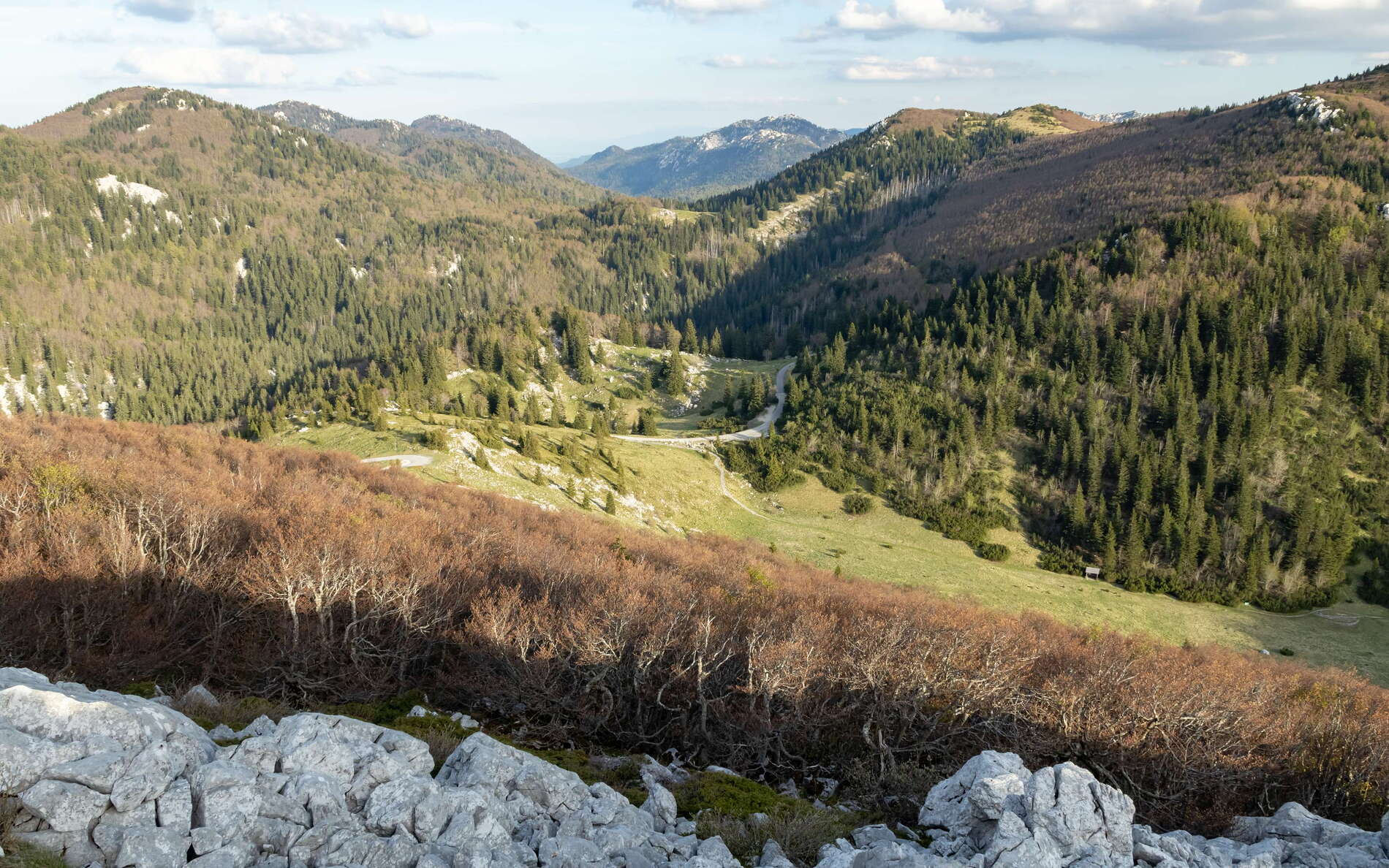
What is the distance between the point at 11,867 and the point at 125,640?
22378mm

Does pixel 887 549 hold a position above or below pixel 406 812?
below

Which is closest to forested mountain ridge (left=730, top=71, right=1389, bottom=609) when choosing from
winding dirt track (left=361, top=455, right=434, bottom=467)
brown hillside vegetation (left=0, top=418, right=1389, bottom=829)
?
winding dirt track (left=361, top=455, right=434, bottom=467)

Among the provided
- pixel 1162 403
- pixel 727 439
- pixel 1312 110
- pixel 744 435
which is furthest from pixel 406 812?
pixel 1312 110

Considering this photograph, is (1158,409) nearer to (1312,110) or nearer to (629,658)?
(629,658)

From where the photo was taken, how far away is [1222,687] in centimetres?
3288

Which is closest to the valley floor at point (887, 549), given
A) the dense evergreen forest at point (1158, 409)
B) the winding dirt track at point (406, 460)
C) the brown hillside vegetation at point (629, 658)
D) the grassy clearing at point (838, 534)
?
the grassy clearing at point (838, 534)

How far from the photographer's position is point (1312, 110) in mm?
178750

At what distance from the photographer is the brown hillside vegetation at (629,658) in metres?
29.0

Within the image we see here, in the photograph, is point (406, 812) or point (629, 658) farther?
point (629, 658)

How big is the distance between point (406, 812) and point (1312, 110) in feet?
805

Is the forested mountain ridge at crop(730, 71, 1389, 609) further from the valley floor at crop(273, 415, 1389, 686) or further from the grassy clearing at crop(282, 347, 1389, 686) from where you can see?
the grassy clearing at crop(282, 347, 1389, 686)

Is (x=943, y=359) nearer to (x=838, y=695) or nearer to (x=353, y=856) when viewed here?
(x=838, y=695)

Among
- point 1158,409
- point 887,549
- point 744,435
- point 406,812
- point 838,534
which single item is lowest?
point 887,549

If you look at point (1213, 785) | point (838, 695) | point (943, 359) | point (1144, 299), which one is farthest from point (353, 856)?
point (1144, 299)
